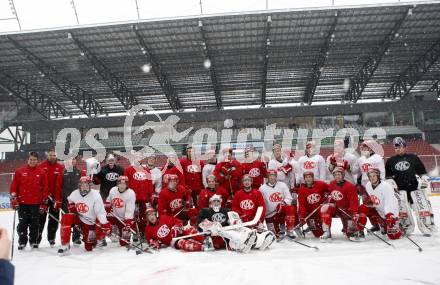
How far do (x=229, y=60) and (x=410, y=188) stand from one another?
→ 17.4 m

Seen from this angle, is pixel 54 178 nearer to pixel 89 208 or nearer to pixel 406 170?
pixel 89 208

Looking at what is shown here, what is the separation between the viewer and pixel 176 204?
6.80 meters

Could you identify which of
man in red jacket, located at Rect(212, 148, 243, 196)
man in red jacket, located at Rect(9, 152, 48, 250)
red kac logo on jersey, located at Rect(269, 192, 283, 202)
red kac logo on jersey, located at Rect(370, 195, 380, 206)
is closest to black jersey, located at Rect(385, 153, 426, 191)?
red kac logo on jersey, located at Rect(370, 195, 380, 206)

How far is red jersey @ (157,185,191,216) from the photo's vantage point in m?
6.73

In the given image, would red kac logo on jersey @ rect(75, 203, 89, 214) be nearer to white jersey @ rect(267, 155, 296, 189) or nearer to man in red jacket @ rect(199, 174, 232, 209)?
man in red jacket @ rect(199, 174, 232, 209)

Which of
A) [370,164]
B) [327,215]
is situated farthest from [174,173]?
[370,164]

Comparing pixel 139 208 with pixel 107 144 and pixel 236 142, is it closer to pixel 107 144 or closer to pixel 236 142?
pixel 236 142

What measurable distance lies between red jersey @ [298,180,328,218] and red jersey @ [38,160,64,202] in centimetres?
447

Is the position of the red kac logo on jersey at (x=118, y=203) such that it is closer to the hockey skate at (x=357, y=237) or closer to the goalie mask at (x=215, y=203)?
the goalie mask at (x=215, y=203)

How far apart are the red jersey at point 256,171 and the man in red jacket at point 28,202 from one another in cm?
384

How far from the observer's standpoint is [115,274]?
176 inches

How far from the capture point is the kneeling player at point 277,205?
6516 millimetres

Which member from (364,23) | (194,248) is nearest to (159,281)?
(194,248)

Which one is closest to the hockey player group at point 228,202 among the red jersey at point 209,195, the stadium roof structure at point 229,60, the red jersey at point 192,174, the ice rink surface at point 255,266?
the red jersey at point 209,195
